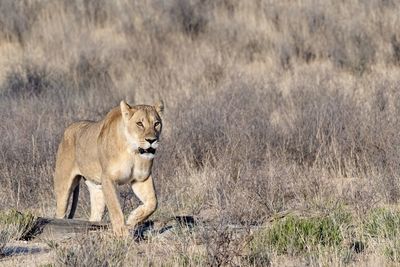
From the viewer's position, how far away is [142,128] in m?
8.12

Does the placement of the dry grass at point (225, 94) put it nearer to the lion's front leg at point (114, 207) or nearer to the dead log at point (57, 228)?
the lion's front leg at point (114, 207)

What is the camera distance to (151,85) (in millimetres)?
16984

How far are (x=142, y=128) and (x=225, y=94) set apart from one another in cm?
685

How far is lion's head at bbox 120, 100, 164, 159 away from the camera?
8.03m

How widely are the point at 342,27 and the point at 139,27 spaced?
160 inches

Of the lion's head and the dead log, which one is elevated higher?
the lion's head

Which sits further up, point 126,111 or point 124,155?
point 126,111

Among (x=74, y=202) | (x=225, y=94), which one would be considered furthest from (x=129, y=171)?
(x=225, y=94)

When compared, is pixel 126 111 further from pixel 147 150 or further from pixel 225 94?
pixel 225 94

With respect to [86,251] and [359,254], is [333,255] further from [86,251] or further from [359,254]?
[86,251]

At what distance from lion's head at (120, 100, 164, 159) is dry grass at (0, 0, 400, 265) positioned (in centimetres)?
77

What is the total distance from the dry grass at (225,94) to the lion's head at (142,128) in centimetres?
77

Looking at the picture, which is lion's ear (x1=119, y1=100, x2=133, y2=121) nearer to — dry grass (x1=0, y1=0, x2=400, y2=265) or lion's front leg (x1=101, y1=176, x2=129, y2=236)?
lion's front leg (x1=101, y1=176, x2=129, y2=236)

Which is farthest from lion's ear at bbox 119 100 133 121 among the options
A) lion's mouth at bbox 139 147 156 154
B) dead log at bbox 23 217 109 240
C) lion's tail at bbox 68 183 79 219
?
lion's tail at bbox 68 183 79 219
